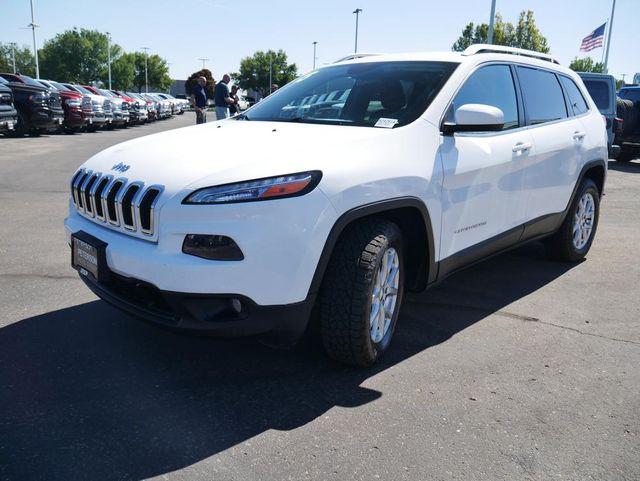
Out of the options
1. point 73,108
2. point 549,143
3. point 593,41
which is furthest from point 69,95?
point 593,41

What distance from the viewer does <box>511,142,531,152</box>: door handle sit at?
159 inches

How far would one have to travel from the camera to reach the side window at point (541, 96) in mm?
4395

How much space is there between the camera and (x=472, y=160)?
11.8 feet

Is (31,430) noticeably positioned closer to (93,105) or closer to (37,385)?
(37,385)

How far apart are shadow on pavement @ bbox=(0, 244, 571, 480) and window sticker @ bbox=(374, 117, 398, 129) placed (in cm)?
126

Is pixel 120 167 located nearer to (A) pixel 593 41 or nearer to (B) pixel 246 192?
(B) pixel 246 192

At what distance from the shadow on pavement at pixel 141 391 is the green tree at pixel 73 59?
10735 cm

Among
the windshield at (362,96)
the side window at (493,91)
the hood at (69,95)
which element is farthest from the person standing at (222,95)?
the side window at (493,91)

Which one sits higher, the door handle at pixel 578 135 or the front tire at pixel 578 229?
the door handle at pixel 578 135

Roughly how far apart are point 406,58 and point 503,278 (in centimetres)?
203

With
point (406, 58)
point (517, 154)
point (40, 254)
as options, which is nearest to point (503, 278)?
point (517, 154)

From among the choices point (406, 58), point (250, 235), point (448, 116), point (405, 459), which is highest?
point (406, 58)

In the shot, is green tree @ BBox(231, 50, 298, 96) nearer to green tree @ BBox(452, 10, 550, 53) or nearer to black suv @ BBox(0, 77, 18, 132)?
green tree @ BBox(452, 10, 550, 53)

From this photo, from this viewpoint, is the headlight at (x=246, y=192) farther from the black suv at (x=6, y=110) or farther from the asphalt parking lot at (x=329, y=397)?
the black suv at (x=6, y=110)
